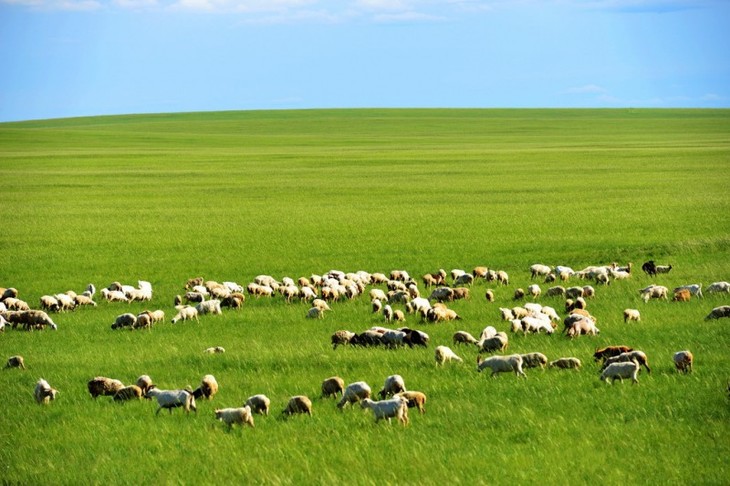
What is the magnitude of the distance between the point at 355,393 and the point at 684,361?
5.19 metres

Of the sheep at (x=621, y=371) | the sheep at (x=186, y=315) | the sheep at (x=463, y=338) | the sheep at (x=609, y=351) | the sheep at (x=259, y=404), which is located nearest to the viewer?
the sheep at (x=259, y=404)

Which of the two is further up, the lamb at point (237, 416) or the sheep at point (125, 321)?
the lamb at point (237, 416)

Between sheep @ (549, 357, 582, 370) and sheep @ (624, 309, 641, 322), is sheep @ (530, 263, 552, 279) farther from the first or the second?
sheep @ (549, 357, 582, 370)

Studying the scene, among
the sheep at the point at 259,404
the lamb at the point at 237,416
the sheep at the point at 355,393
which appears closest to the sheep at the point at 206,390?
the sheep at the point at 259,404

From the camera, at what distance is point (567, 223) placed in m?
40.4

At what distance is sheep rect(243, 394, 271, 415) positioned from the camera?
12.9m

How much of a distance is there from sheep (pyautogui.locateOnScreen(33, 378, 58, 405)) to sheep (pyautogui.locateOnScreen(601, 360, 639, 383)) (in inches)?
336

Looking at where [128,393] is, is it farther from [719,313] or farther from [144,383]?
[719,313]

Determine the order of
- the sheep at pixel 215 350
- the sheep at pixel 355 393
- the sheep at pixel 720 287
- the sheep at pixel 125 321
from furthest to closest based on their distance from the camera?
the sheep at pixel 720 287
the sheep at pixel 125 321
the sheep at pixel 215 350
the sheep at pixel 355 393

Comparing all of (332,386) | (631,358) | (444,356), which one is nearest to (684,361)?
(631,358)

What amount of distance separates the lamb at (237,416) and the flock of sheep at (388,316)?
0.01 metres

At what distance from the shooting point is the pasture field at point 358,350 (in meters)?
11.1

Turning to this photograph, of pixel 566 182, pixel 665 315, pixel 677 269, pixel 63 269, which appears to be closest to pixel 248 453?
pixel 665 315

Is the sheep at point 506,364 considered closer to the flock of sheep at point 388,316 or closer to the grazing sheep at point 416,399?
the flock of sheep at point 388,316
